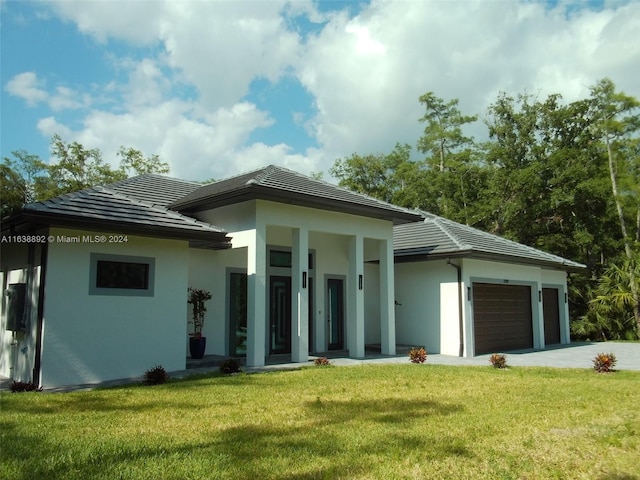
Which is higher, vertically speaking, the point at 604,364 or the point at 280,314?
the point at 280,314

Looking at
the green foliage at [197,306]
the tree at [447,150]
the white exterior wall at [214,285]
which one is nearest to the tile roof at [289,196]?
the white exterior wall at [214,285]

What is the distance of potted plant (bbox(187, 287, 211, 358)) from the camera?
42.0 feet

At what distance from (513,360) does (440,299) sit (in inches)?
121

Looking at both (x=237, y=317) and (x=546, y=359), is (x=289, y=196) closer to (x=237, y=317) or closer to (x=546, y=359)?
(x=237, y=317)

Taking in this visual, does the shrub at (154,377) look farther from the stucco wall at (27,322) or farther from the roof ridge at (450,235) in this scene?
the roof ridge at (450,235)

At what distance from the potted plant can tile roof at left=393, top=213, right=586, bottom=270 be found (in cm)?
728

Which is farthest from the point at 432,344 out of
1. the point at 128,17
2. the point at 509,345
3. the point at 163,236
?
the point at 128,17

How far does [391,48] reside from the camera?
14.5 metres

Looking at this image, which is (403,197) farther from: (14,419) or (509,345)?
(14,419)

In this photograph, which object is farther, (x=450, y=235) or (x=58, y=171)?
(x=58, y=171)

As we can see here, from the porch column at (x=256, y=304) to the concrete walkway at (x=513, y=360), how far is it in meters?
0.39

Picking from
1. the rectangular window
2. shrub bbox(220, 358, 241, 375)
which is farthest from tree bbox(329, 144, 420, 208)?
shrub bbox(220, 358, 241, 375)

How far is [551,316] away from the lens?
2158cm

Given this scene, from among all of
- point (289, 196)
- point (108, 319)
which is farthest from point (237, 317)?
point (108, 319)
